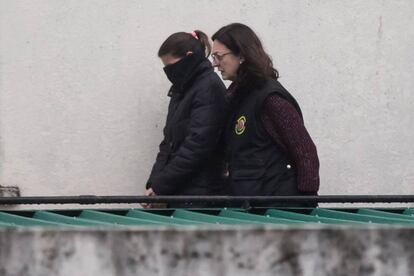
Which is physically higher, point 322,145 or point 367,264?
point 322,145

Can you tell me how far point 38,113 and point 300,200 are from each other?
257cm

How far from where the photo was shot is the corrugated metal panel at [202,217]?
158 inches

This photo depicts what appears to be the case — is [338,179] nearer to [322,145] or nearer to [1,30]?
[322,145]

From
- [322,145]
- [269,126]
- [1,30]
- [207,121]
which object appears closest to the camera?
[269,126]

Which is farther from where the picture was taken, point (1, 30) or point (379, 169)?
point (379, 169)

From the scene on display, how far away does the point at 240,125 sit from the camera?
526 cm

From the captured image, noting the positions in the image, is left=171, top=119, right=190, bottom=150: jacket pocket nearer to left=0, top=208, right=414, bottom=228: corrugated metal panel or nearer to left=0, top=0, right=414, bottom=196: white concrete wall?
left=0, top=0, right=414, bottom=196: white concrete wall

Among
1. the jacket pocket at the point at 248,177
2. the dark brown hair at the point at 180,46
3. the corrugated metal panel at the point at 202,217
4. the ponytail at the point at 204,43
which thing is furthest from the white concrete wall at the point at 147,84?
the corrugated metal panel at the point at 202,217

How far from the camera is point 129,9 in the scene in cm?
646

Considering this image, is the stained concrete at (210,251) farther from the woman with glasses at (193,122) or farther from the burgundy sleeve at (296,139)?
the woman with glasses at (193,122)

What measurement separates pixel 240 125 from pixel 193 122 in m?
0.39

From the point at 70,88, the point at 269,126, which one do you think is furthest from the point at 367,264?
the point at 70,88

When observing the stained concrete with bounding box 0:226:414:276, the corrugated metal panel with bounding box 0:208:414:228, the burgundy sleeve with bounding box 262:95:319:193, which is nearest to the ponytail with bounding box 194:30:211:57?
the burgundy sleeve with bounding box 262:95:319:193

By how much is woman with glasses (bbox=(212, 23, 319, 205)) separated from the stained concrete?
7.20 feet
